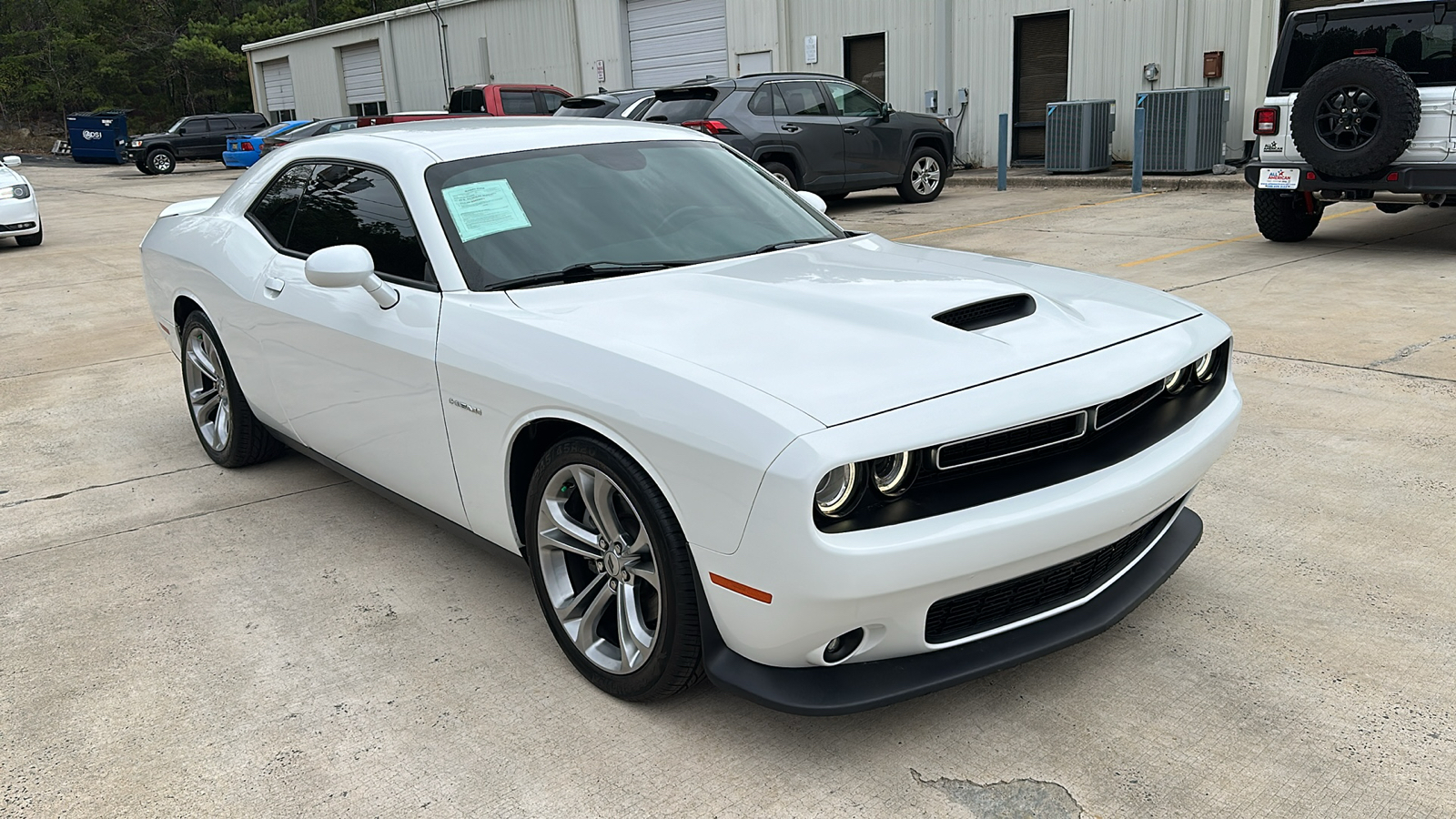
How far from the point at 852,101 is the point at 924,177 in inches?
68.4

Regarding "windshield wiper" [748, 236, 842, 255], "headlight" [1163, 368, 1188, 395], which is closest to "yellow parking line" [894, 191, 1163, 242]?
"windshield wiper" [748, 236, 842, 255]

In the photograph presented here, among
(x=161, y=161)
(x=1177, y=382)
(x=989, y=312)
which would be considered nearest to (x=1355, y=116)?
(x=1177, y=382)

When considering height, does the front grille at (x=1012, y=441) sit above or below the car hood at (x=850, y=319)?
below

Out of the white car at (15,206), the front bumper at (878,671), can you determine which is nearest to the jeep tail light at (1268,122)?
the front bumper at (878,671)

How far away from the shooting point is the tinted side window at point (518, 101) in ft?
63.2

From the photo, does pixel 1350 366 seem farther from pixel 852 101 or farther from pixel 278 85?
pixel 278 85

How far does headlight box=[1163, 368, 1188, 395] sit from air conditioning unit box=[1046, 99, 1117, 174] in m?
14.0

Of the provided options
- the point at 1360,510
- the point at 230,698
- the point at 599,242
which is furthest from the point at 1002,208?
the point at 230,698

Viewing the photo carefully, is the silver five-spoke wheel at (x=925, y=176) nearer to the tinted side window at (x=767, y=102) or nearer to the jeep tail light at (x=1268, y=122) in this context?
the tinted side window at (x=767, y=102)

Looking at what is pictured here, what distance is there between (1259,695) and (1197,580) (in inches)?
26.9

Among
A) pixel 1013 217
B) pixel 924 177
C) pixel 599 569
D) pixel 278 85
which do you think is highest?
pixel 278 85

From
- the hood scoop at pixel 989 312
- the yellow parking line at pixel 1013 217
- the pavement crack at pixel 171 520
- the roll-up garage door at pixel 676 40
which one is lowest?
the pavement crack at pixel 171 520

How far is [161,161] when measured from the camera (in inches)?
1218

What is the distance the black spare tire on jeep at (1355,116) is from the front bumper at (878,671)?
698 centimetres
